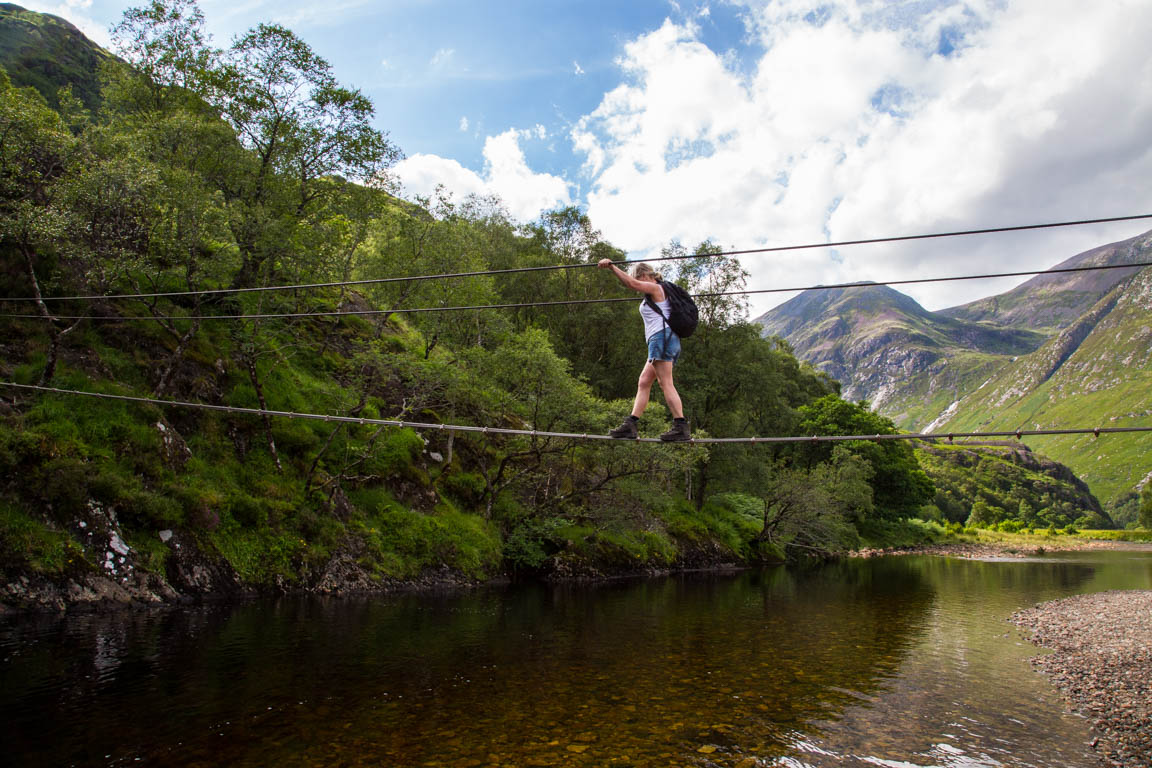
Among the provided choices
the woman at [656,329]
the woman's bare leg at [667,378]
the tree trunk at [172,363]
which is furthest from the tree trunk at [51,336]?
the woman's bare leg at [667,378]

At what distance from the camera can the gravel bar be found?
9.88 m

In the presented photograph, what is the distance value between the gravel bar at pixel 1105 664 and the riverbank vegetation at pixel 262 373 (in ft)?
44.4

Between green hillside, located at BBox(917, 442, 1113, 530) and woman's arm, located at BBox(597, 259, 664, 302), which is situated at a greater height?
woman's arm, located at BBox(597, 259, 664, 302)

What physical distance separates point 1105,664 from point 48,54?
74031 mm

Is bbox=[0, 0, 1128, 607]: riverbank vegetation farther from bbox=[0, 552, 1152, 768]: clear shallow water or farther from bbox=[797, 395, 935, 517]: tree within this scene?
bbox=[797, 395, 935, 517]: tree

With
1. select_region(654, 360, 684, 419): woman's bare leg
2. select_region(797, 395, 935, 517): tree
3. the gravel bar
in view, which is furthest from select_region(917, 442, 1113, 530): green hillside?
select_region(654, 360, 684, 419): woman's bare leg

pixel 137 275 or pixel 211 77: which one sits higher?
pixel 211 77

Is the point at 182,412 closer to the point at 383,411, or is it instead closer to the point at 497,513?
the point at 383,411

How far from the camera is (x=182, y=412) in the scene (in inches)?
801

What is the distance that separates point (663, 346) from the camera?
820 centimetres

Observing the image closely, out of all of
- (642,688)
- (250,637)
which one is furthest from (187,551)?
(642,688)

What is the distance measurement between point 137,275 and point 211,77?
8747 millimetres

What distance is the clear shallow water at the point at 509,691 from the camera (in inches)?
327

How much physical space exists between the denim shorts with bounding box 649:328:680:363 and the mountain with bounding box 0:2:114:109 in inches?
2147
